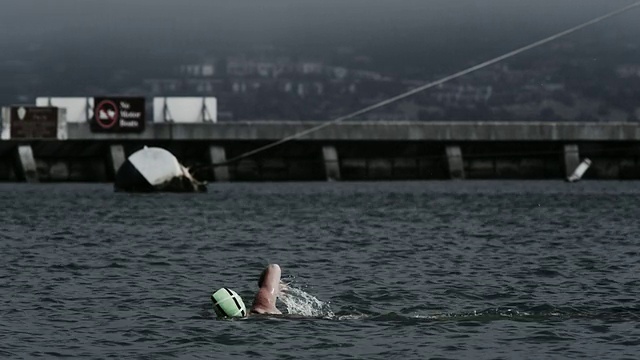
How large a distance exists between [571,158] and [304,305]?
6395cm

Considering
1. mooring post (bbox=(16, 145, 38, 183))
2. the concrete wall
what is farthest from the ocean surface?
the concrete wall

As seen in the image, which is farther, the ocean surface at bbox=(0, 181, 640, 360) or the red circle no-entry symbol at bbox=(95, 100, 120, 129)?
the red circle no-entry symbol at bbox=(95, 100, 120, 129)

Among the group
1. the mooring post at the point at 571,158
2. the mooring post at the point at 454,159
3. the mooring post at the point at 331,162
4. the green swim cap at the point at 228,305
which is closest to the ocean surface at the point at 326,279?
the green swim cap at the point at 228,305

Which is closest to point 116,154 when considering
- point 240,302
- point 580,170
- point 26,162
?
point 26,162

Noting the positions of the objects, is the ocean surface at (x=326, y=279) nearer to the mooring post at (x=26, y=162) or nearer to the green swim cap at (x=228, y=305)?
the green swim cap at (x=228, y=305)

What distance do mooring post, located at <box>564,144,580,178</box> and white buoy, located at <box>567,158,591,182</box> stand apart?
32 cm

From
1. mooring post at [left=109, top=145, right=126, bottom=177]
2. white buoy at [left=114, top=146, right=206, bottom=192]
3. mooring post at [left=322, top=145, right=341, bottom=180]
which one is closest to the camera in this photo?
white buoy at [left=114, top=146, right=206, bottom=192]

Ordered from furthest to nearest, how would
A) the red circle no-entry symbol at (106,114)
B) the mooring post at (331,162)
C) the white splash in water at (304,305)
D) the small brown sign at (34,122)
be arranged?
the mooring post at (331,162) → the red circle no-entry symbol at (106,114) → the small brown sign at (34,122) → the white splash in water at (304,305)

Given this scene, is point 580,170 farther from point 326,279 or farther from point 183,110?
point 326,279

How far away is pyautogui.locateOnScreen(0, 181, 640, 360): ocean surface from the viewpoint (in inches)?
874

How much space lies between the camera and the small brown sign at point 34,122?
84125mm

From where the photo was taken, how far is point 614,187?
8562 cm

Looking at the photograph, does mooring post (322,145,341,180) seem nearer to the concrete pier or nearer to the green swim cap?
the concrete pier

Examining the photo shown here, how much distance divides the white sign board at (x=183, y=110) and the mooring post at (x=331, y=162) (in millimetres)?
7253
